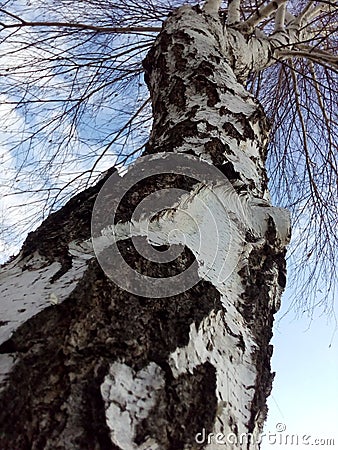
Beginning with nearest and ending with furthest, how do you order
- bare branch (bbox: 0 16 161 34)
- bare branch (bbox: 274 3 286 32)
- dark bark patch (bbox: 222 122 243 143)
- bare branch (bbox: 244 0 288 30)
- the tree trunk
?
the tree trunk → dark bark patch (bbox: 222 122 243 143) → bare branch (bbox: 244 0 288 30) → bare branch (bbox: 0 16 161 34) → bare branch (bbox: 274 3 286 32)

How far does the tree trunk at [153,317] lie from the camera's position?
0.49 metres

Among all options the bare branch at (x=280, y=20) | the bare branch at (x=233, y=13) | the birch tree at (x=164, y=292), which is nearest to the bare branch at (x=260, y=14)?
the bare branch at (x=233, y=13)

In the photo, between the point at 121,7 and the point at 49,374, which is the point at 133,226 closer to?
the point at 49,374

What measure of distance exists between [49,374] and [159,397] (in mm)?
123

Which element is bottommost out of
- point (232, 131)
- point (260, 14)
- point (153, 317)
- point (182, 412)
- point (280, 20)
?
point (182, 412)

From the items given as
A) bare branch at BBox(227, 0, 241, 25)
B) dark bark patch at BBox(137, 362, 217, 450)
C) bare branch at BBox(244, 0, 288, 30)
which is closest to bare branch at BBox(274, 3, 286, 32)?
bare branch at BBox(244, 0, 288, 30)

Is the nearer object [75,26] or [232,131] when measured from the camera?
[232,131]

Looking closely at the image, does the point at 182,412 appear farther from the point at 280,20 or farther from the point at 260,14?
the point at 280,20

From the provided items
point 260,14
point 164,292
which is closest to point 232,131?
point 164,292

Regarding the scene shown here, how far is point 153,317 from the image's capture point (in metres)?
0.61

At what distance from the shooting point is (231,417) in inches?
22.8

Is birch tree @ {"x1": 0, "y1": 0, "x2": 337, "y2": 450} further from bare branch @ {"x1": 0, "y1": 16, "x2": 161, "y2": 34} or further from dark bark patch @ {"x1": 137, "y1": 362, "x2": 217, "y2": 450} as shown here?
bare branch @ {"x1": 0, "y1": 16, "x2": 161, "y2": 34}

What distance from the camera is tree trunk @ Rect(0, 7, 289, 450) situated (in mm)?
487

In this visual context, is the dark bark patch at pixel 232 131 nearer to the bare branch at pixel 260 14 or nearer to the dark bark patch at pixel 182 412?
the dark bark patch at pixel 182 412
